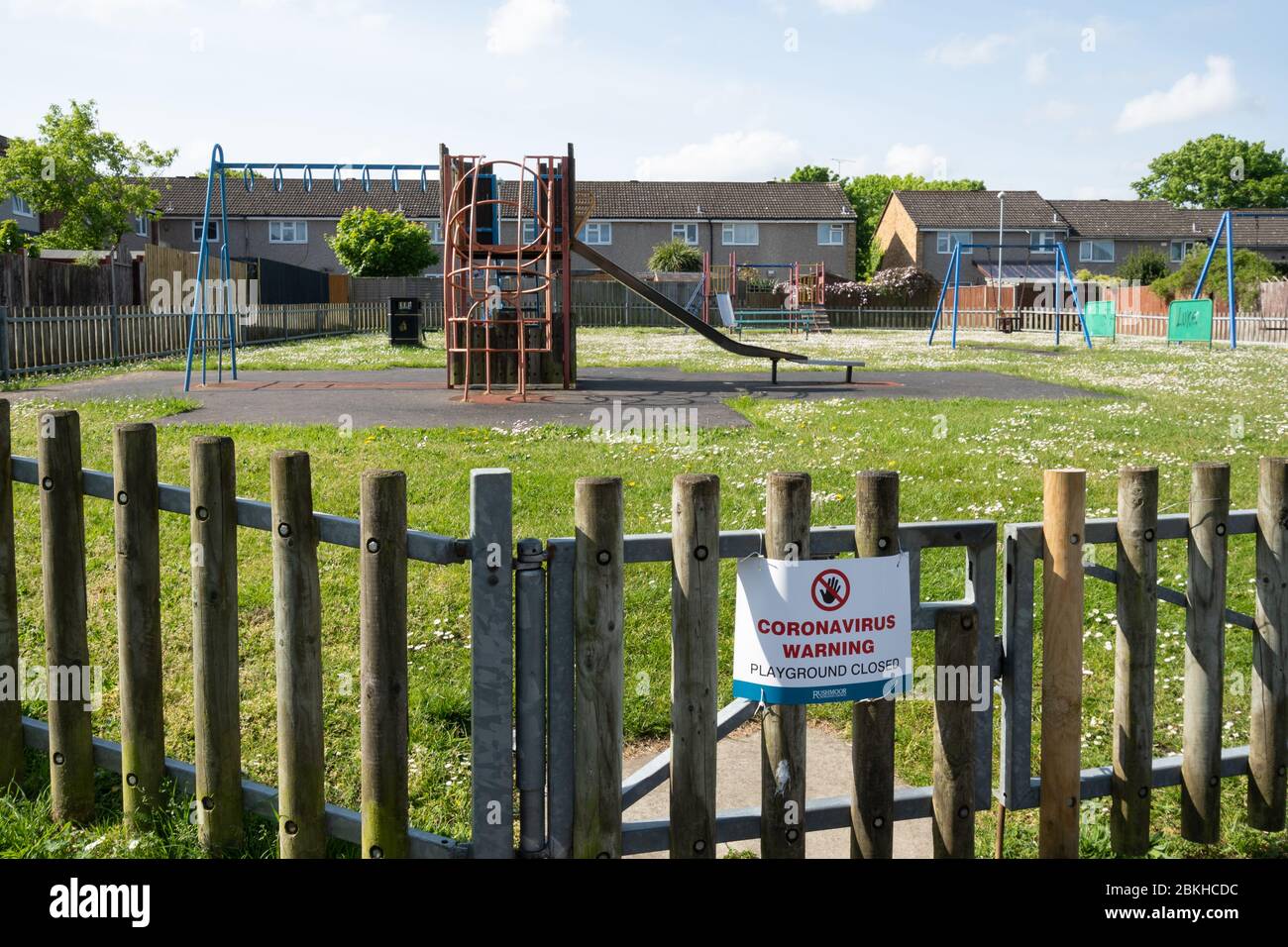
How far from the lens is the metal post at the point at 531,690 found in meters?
3.31

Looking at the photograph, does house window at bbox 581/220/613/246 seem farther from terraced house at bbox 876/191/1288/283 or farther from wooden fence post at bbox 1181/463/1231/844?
wooden fence post at bbox 1181/463/1231/844

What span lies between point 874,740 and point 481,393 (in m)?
13.9

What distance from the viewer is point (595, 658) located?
3328 mm

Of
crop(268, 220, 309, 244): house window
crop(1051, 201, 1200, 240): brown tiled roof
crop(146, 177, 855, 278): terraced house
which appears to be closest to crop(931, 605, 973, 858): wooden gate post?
crop(146, 177, 855, 278): terraced house

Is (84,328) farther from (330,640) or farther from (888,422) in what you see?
(330,640)

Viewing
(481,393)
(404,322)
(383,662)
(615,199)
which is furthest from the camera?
(615,199)

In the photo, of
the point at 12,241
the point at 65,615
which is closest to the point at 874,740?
the point at 65,615

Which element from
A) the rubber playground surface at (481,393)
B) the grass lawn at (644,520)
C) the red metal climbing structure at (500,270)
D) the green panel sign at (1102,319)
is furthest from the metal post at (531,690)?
the green panel sign at (1102,319)

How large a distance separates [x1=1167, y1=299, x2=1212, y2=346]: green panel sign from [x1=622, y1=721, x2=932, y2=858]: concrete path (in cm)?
3325

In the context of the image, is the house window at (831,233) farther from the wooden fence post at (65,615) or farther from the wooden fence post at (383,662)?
the wooden fence post at (383,662)

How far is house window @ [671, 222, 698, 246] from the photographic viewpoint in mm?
71075

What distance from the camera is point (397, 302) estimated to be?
34.0m

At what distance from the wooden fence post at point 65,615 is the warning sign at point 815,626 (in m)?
2.01

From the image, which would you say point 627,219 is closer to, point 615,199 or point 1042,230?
point 615,199
